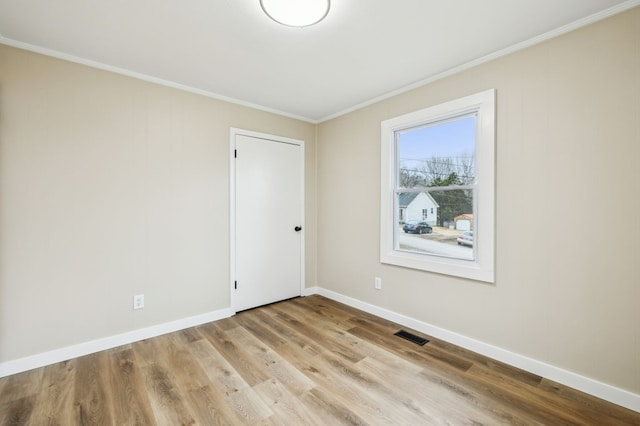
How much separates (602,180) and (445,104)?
4.22 ft

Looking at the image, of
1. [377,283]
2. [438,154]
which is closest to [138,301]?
[377,283]

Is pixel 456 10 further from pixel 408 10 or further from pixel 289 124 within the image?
pixel 289 124

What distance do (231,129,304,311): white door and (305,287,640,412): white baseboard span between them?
1.32 m

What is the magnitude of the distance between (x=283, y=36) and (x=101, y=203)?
205cm

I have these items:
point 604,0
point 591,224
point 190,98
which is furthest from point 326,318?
point 604,0

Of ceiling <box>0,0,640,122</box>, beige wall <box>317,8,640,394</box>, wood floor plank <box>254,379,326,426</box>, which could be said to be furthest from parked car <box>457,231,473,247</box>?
wood floor plank <box>254,379,326,426</box>

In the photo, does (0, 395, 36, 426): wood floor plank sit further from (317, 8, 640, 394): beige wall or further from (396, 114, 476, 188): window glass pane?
(396, 114, 476, 188): window glass pane

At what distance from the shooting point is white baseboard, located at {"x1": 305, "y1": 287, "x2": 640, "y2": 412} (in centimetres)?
177

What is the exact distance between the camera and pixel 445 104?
2604 mm

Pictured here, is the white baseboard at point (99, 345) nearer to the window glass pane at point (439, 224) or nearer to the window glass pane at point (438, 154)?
the window glass pane at point (439, 224)

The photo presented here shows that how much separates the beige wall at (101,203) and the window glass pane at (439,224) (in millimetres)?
1981

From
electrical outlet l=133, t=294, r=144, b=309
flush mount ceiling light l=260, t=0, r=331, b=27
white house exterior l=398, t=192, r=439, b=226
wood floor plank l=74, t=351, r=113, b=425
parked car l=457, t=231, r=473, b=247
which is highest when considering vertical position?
→ flush mount ceiling light l=260, t=0, r=331, b=27

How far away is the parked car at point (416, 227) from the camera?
2.87 metres

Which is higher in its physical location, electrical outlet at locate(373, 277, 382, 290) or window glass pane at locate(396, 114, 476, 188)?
window glass pane at locate(396, 114, 476, 188)
